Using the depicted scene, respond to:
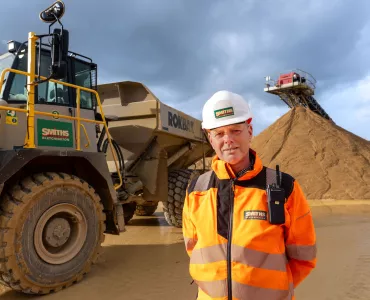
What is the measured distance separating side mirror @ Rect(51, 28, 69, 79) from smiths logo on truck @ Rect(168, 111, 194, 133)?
10.5ft

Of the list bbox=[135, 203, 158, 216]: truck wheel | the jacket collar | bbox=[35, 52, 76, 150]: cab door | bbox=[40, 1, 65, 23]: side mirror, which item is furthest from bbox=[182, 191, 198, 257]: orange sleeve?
bbox=[135, 203, 158, 216]: truck wheel

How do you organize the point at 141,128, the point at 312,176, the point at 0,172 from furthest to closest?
the point at 312,176
the point at 141,128
the point at 0,172

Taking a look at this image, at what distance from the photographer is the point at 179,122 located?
22.4 feet

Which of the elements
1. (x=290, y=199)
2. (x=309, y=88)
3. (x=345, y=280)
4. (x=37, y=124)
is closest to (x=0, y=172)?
(x=37, y=124)

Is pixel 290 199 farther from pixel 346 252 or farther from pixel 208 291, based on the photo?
pixel 346 252

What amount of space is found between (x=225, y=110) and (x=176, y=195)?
17.2 ft

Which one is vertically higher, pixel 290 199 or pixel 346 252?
pixel 290 199

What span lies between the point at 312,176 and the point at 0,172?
15684mm

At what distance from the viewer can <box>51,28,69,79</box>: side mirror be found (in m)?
3.29

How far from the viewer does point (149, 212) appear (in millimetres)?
9188

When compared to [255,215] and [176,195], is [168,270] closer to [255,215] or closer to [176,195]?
[176,195]

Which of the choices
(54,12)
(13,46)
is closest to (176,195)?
(13,46)

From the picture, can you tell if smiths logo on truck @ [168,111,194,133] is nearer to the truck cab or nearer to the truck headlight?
the truck cab

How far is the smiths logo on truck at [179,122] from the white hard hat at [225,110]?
4.73 meters
